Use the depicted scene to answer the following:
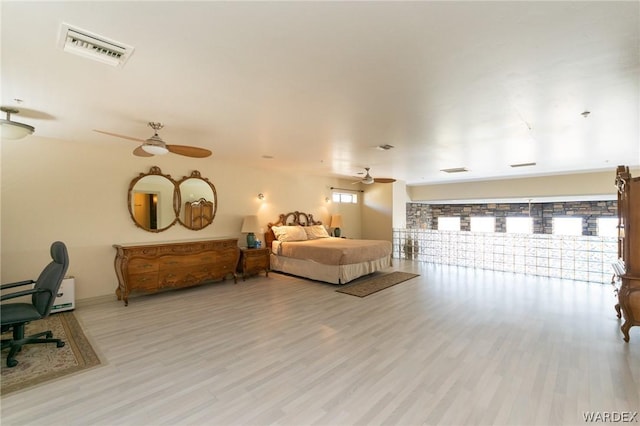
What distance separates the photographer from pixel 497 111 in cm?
305

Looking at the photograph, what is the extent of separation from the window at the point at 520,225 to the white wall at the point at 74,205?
10.2 metres

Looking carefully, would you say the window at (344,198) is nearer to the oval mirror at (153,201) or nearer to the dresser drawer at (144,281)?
the oval mirror at (153,201)

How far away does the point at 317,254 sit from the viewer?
5.72 metres

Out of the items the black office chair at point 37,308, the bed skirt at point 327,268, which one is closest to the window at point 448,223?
the bed skirt at point 327,268

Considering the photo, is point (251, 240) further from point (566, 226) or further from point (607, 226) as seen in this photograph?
point (607, 226)

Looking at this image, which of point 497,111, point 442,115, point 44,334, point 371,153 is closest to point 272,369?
point 44,334

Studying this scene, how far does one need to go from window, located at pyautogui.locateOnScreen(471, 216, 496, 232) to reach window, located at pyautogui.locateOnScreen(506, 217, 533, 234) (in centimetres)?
50

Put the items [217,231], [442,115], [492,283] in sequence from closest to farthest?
[442,115]
[492,283]
[217,231]

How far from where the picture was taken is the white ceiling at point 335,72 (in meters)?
1.58

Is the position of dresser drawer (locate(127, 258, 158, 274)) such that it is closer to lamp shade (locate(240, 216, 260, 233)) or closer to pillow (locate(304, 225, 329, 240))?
lamp shade (locate(240, 216, 260, 233))

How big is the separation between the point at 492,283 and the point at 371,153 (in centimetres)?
356

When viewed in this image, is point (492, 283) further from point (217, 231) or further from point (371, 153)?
point (217, 231)

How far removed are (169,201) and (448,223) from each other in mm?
10279

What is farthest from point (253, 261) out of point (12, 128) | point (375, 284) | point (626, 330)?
point (626, 330)
